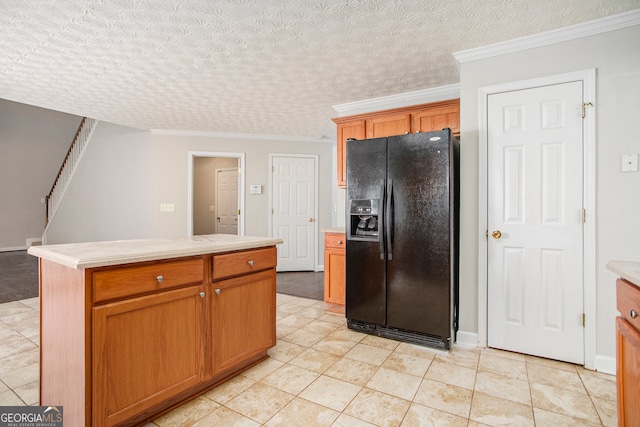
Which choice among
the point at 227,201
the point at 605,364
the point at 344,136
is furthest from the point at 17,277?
the point at 605,364

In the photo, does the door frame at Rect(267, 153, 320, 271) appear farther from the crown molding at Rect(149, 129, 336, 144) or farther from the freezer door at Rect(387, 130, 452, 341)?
the freezer door at Rect(387, 130, 452, 341)

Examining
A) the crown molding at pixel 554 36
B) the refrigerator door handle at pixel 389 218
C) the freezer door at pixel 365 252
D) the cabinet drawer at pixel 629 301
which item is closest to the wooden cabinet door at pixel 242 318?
the freezer door at pixel 365 252

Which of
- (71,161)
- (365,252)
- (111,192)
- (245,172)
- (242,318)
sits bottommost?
(242,318)

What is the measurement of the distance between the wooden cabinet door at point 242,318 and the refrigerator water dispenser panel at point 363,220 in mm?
929

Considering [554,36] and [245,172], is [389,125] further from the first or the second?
[245,172]

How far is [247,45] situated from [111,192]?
5071mm

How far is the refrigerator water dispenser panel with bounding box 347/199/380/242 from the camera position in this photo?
8.97 feet

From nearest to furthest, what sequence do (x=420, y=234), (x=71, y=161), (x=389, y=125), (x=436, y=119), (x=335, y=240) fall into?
(x=420, y=234) → (x=436, y=119) → (x=335, y=240) → (x=389, y=125) → (x=71, y=161)

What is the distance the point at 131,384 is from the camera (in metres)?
1.44

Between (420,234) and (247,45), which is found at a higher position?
(247,45)

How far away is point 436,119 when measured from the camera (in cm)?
320

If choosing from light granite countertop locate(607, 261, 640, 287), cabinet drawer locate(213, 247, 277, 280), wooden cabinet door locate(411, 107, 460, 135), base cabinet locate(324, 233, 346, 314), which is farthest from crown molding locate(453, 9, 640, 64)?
cabinet drawer locate(213, 247, 277, 280)

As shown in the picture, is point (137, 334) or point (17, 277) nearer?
point (137, 334)

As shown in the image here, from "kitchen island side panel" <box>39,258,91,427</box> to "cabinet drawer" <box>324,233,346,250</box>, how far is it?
236 cm
